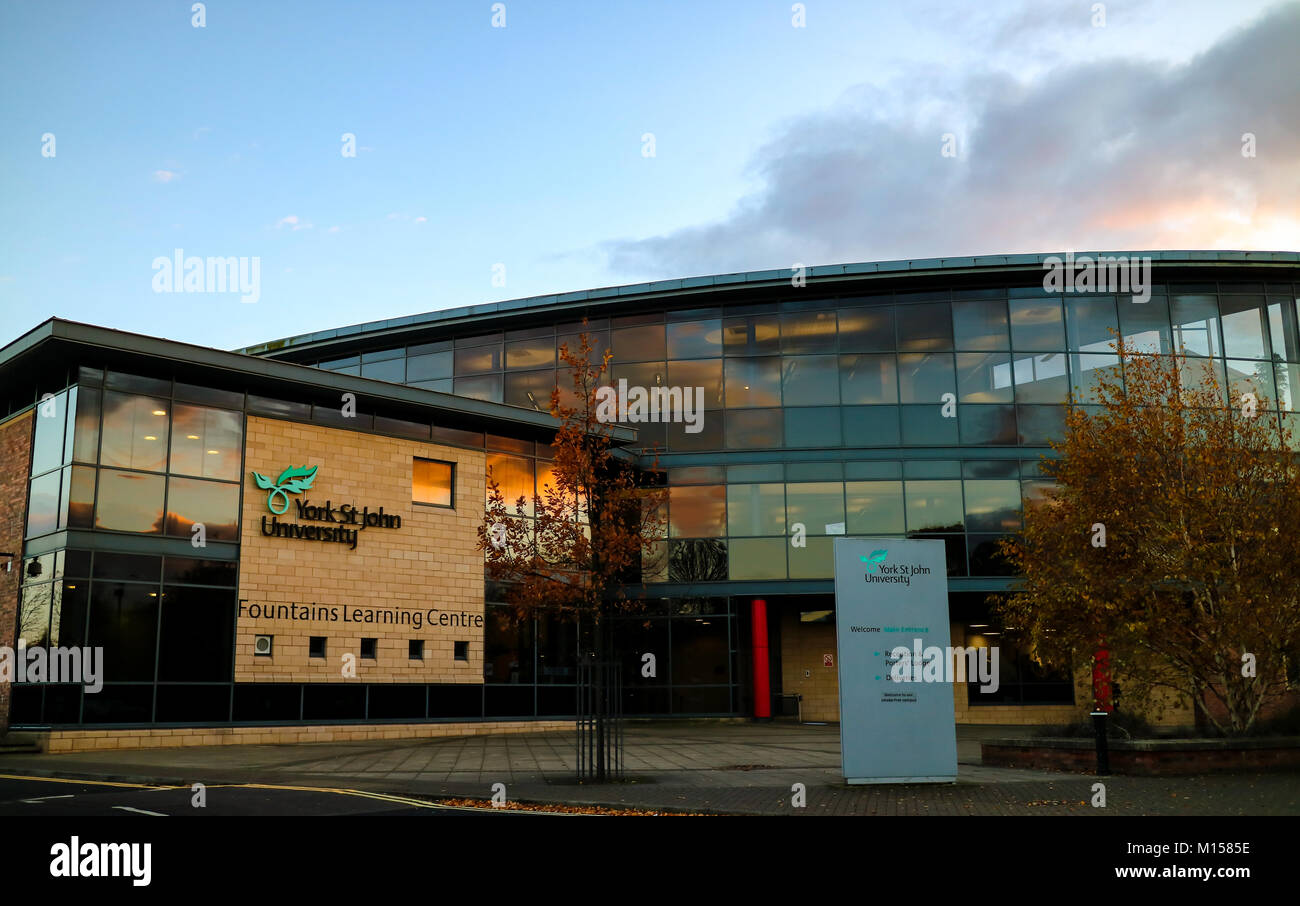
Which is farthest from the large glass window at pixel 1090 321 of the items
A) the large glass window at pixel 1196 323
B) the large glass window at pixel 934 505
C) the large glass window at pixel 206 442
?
the large glass window at pixel 206 442

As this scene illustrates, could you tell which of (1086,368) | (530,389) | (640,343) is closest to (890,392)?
(1086,368)

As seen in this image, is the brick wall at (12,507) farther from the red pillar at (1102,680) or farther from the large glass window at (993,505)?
the large glass window at (993,505)

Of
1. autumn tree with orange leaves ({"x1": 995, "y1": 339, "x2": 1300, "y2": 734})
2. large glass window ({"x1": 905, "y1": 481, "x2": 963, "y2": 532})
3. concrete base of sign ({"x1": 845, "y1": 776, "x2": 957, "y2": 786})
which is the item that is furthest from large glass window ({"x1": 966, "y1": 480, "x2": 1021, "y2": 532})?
concrete base of sign ({"x1": 845, "y1": 776, "x2": 957, "y2": 786})

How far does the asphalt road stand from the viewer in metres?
11.7

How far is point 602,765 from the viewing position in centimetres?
1577

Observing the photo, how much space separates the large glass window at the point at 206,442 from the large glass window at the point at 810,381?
14.9 m

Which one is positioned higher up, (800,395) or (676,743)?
(800,395)

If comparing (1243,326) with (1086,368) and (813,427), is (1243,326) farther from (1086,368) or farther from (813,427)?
(813,427)

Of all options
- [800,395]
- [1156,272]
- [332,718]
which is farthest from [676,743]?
[1156,272]

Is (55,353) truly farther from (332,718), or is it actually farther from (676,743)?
(676,743)

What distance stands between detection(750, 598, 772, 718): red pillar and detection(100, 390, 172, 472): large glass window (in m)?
16.4

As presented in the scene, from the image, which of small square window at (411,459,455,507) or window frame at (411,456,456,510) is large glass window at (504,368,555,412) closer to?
window frame at (411,456,456,510)

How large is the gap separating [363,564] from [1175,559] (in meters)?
17.1

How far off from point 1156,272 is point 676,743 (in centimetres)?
1984
